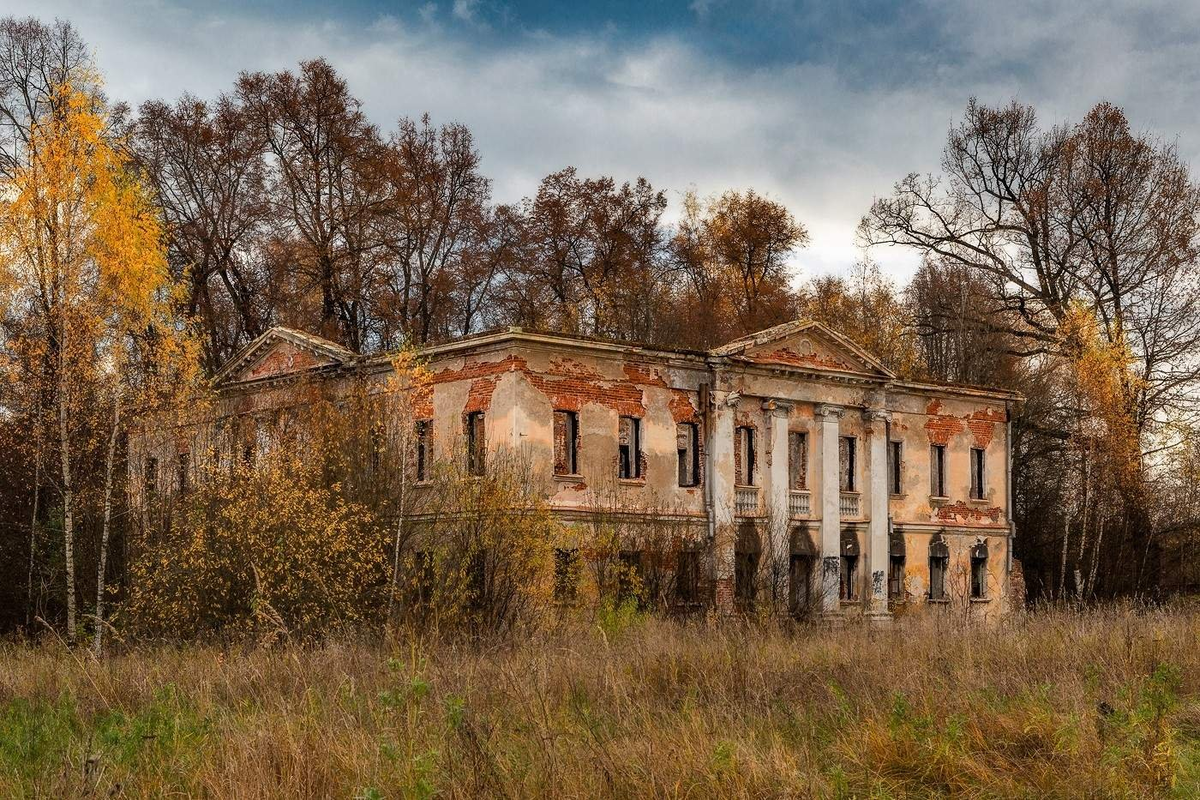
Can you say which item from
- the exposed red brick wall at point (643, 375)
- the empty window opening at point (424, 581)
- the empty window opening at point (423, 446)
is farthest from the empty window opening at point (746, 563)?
the empty window opening at point (424, 581)

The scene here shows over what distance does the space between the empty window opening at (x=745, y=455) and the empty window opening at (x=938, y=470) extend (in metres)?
6.55

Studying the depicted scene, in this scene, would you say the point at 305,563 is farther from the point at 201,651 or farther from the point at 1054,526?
the point at 1054,526

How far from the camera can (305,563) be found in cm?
1855

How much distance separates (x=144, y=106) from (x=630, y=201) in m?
15.1

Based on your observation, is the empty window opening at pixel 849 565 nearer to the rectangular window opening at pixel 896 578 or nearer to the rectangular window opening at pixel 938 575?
the rectangular window opening at pixel 896 578

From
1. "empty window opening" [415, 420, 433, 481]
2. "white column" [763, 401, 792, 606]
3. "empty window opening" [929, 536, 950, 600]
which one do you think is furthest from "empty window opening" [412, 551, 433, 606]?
"empty window opening" [929, 536, 950, 600]

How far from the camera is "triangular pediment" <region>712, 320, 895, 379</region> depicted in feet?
96.4

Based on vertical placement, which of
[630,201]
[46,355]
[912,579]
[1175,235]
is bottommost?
[912,579]

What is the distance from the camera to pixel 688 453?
28.5m

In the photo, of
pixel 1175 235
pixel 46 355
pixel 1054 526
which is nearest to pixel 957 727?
pixel 46 355

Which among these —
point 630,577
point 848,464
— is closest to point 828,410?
point 848,464

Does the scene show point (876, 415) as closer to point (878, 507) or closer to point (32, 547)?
point (878, 507)

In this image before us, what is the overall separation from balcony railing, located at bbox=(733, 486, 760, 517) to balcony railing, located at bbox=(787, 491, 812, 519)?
3.06 ft

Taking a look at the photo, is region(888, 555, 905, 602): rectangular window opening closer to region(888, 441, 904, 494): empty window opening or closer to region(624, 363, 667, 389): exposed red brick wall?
region(888, 441, 904, 494): empty window opening
